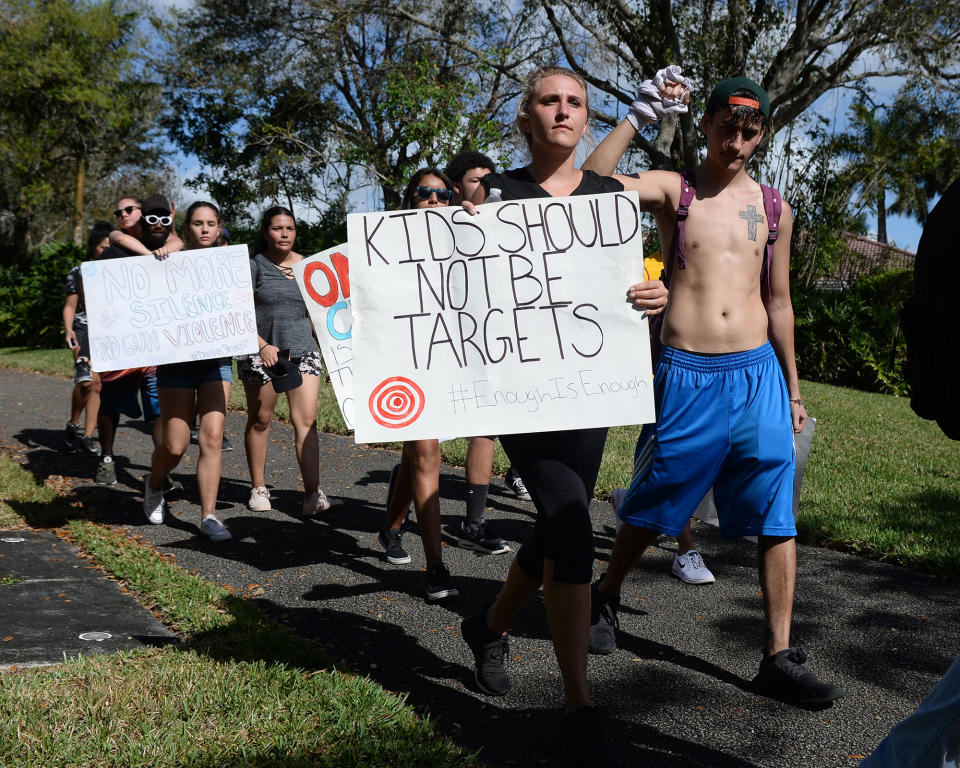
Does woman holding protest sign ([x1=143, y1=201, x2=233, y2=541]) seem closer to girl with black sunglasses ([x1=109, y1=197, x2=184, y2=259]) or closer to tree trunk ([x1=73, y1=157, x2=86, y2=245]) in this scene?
girl with black sunglasses ([x1=109, y1=197, x2=184, y2=259])

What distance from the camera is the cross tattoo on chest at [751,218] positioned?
3467mm

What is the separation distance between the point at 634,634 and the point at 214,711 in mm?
1876

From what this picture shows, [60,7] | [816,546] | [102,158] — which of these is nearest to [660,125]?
[816,546]

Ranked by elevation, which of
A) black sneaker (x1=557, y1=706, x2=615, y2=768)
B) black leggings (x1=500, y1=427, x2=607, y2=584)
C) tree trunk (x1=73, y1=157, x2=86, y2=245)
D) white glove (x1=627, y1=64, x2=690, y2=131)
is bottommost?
black sneaker (x1=557, y1=706, x2=615, y2=768)

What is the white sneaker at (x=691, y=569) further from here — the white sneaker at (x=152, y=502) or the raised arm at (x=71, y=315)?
the raised arm at (x=71, y=315)

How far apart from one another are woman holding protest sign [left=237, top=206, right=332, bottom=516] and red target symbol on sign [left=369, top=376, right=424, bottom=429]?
2904 mm

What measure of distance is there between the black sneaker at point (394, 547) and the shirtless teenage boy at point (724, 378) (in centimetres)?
171

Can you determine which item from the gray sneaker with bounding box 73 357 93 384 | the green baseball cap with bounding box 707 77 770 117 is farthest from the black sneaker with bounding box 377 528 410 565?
the gray sneaker with bounding box 73 357 93 384

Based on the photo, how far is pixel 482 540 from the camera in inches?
203

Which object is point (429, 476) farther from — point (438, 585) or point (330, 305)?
point (330, 305)

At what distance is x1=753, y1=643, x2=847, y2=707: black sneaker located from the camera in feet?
10.1

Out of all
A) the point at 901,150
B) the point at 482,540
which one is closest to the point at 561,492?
the point at 482,540

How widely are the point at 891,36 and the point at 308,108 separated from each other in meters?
17.5

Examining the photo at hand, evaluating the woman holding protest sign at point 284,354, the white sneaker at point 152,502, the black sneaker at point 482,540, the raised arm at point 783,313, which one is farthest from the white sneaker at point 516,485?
the raised arm at point 783,313
